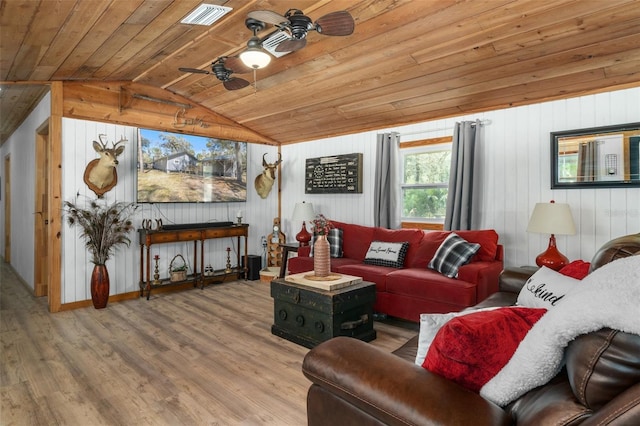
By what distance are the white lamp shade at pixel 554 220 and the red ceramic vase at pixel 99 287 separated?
4648 mm

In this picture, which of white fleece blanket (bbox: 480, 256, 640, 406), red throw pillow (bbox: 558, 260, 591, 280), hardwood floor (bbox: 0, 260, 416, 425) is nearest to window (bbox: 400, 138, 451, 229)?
hardwood floor (bbox: 0, 260, 416, 425)

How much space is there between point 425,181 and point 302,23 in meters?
2.90

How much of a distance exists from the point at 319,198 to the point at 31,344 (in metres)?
4.01

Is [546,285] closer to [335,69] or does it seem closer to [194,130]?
[335,69]

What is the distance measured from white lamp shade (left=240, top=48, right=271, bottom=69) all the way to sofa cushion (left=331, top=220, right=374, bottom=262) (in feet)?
8.64

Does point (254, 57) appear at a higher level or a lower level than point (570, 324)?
higher

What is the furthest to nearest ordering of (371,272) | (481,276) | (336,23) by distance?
(371,272), (481,276), (336,23)

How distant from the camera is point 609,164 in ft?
11.5

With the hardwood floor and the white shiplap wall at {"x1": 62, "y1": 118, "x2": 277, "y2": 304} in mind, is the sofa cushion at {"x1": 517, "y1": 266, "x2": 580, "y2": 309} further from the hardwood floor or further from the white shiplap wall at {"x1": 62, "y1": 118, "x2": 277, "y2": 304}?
the white shiplap wall at {"x1": 62, "y1": 118, "x2": 277, "y2": 304}

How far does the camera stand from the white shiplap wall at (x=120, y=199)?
4.52 meters

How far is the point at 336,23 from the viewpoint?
8.11ft

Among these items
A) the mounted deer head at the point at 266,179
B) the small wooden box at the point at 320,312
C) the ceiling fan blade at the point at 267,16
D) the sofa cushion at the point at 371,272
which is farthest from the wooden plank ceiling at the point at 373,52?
the small wooden box at the point at 320,312

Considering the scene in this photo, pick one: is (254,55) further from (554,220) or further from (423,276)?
(554,220)

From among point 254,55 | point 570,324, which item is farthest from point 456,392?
point 254,55
